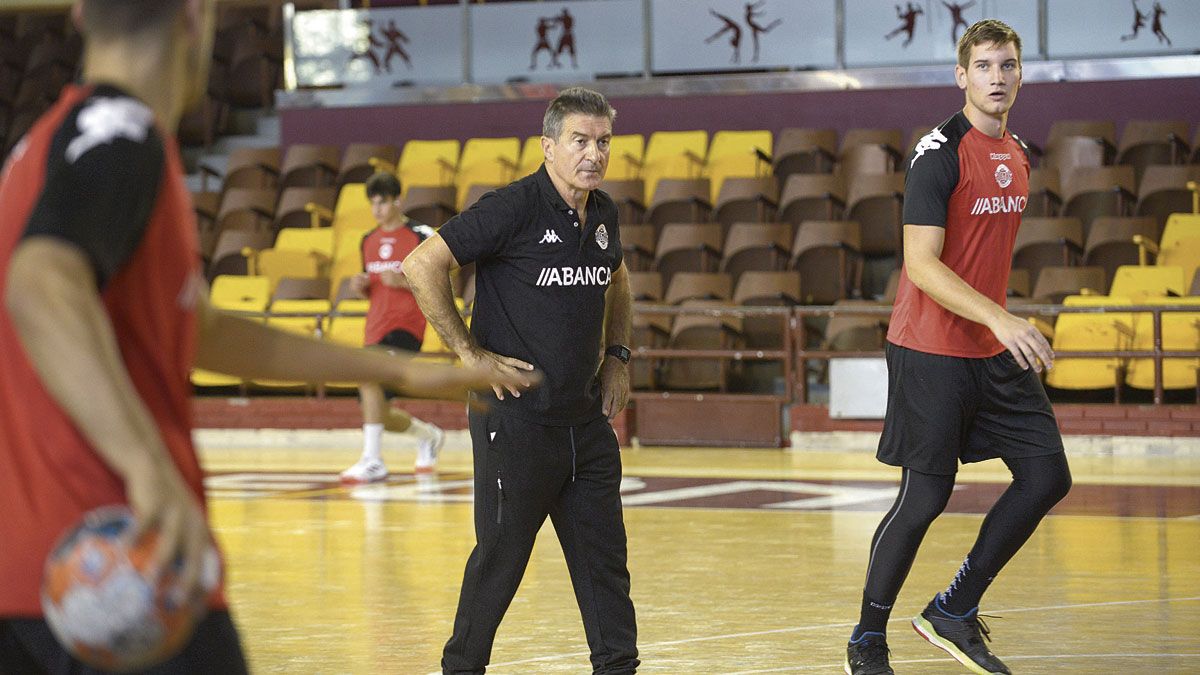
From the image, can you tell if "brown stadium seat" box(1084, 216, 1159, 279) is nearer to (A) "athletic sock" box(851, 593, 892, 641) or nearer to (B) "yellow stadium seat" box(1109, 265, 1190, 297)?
(B) "yellow stadium seat" box(1109, 265, 1190, 297)

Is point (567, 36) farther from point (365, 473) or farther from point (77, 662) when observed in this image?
point (77, 662)

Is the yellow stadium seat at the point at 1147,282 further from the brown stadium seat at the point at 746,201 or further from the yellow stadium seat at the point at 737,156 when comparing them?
the yellow stadium seat at the point at 737,156

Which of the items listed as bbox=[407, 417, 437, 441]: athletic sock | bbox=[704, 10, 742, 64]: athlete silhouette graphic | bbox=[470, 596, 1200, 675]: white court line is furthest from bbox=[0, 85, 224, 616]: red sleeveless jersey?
bbox=[704, 10, 742, 64]: athlete silhouette graphic

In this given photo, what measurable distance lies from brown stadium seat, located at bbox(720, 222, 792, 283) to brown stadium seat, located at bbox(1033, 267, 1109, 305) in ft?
7.87

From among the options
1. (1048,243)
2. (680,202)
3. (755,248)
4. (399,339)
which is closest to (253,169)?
(680,202)

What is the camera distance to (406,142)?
1964 cm

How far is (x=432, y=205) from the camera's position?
1670cm

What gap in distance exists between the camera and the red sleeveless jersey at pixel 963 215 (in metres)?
5.41

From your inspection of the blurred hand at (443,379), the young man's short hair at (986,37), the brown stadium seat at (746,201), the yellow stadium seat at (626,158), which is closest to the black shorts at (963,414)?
the young man's short hair at (986,37)

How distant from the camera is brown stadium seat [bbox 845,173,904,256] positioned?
15422 mm

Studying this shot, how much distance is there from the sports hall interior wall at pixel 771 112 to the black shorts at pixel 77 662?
15454 millimetres

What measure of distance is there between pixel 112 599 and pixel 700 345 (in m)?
12.8

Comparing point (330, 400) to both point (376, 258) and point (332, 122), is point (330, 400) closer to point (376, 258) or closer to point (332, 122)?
point (376, 258)

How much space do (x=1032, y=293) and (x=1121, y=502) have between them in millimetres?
4709
